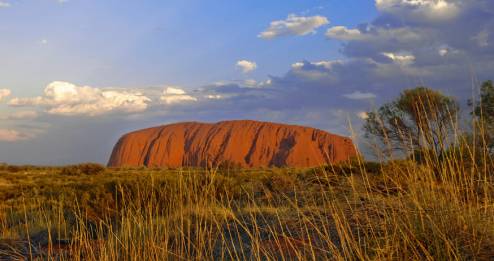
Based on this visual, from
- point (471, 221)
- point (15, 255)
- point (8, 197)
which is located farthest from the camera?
point (8, 197)

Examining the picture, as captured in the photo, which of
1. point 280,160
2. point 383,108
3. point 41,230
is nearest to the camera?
point 41,230

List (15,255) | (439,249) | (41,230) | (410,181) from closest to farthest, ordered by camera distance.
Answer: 1. (439,249)
2. (410,181)
3. (15,255)
4. (41,230)

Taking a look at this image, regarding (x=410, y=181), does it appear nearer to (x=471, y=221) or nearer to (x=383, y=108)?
(x=471, y=221)

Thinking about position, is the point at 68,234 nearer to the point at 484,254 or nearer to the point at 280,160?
→ the point at 484,254

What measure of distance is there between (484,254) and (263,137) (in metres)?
57.6

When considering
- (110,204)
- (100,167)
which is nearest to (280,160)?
(100,167)

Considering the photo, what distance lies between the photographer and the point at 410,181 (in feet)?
13.2

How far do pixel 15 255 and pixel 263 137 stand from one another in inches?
2205

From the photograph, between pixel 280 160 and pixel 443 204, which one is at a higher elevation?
pixel 443 204

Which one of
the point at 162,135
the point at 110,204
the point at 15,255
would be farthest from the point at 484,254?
the point at 162,135

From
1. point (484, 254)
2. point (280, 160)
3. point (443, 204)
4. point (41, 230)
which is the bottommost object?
point (280, 160)

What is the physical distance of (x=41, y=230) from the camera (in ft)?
25.4

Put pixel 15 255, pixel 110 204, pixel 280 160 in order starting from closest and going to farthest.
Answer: pixel 15 255, pixel 110 204, pixel 280 160

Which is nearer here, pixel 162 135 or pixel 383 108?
pixel 383 108
